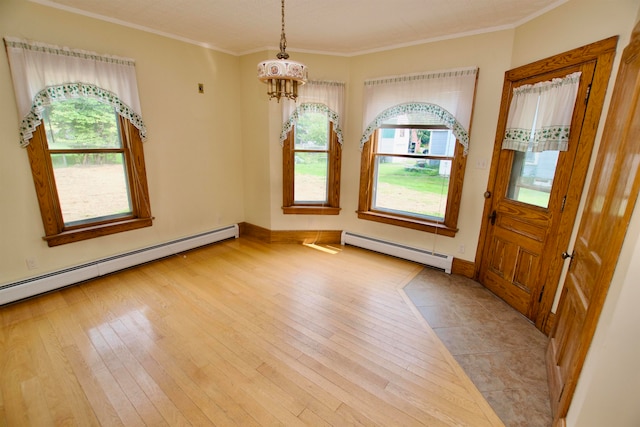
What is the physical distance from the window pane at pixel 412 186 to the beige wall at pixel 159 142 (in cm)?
216

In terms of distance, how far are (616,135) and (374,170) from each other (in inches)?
102

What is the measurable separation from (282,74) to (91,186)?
2603 millimetres

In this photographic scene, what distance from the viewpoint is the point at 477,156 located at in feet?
10.5

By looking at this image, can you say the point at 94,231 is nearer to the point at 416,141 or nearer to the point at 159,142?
the point at 159,142

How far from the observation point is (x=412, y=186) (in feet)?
12.4

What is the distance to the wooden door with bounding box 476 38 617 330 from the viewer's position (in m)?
2.15

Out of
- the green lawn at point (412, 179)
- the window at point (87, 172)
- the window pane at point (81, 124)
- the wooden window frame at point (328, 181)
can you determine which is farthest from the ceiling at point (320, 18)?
the green lawn at point (412, 179)

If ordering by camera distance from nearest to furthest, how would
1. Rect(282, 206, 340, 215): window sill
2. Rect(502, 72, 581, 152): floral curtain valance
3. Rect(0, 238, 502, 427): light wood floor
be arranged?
Rect(0, 238, 502, 427): light wood floor, Rect(502, 72, 581, 152): floral curtain valance, Rect(282, 206, 340, 215): window sill

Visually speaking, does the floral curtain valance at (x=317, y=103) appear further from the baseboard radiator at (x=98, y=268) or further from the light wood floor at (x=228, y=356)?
the light wood floor at (x=228, y=356)

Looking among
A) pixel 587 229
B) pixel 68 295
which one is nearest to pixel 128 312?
pixel 68 295

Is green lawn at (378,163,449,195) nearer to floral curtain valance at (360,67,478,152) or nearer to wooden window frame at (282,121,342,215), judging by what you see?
floral curtain valance at (360,67,478,152)

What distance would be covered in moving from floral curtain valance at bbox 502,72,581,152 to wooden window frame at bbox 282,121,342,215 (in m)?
2.03

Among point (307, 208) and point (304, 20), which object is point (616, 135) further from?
point (307, 208)

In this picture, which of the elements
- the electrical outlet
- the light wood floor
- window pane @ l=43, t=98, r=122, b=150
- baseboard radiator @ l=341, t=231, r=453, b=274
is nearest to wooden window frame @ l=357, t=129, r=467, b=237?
baseboard radiator @ l=341, t=231, r=453, b=274
